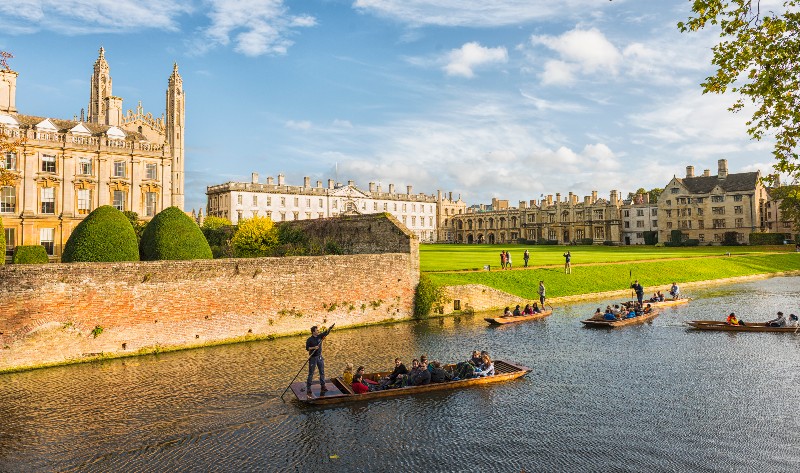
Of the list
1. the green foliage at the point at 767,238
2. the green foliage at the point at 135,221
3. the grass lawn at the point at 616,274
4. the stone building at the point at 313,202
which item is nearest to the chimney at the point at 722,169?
the green foliage at the point at 767,238

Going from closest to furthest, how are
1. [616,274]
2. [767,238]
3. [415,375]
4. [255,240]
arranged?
[415,375] < [255,240] < [616,274] < [767,238]

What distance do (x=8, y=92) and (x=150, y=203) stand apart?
43.3ft

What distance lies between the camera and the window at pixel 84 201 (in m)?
40.8

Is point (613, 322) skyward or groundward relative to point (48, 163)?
groundward

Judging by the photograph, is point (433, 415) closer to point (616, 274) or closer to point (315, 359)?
point (315, 359)

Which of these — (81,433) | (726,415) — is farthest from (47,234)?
(726,415)

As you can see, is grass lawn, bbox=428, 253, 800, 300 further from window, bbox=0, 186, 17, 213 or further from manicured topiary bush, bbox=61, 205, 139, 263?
window, bbox=0, 186, 17, 213

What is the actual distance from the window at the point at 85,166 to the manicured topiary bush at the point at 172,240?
67.8ft

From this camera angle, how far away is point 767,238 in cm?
7031

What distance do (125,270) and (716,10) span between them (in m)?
19.5

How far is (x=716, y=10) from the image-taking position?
Result: 8.50 metres

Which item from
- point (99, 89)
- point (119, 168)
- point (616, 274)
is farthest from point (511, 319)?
point (99, 89)

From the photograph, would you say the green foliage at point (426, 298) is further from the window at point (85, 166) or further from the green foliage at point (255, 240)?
the window at point (85, 166)

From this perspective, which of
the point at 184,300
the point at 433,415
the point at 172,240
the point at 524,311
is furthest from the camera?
the point at 524,311
